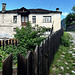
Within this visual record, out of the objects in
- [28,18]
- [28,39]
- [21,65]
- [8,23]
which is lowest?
[21,65]

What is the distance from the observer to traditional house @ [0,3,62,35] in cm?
2111

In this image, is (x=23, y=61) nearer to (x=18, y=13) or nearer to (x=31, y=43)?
(x=31, y=43)

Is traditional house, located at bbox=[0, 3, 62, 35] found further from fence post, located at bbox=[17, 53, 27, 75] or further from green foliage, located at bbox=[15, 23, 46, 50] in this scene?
fence post, located at bbox=[17, 53, 27, 75]

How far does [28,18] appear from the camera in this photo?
21.8 m

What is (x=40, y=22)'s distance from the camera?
21.3 meters

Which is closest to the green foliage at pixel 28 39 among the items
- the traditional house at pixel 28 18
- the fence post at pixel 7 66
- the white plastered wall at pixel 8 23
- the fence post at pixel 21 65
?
the fence post at pixel 21 65

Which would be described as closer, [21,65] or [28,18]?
[21,65]

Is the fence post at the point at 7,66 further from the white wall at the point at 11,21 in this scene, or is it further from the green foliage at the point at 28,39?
the white wall at the point at 11,21

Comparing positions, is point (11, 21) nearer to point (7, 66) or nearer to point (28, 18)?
point (28, 18)

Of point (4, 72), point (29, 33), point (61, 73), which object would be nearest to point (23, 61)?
point (4, 72)

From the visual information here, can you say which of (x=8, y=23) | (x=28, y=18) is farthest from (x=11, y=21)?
(x=28, y=18)

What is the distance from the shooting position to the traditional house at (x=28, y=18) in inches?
831

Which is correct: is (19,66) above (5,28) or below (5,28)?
below

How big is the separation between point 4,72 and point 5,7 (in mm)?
23353
